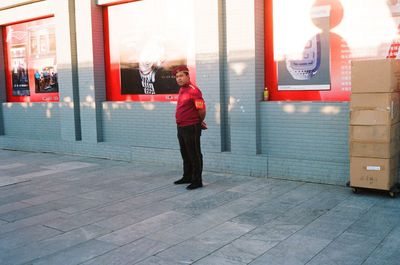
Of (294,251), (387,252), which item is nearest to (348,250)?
→ (387,252)

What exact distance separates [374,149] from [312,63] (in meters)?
2.01

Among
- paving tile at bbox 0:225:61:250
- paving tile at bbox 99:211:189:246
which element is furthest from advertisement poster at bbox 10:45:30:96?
paving tile at bbox 99:211:189:246

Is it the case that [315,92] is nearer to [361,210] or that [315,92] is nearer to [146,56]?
[361,210]

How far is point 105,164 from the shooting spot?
10211 millimetres

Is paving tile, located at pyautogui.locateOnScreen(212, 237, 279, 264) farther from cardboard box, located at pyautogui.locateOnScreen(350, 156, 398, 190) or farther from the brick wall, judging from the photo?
the brick wall

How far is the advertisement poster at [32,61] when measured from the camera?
490 inches

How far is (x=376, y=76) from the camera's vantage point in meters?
6.45

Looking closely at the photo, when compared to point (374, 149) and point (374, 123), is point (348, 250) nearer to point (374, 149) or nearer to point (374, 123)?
point (374, 149)

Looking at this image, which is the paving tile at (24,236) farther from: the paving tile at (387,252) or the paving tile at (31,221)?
the paving tile at (387,252)

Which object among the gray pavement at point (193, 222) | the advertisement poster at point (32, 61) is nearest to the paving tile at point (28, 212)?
the gray pavement at point (193, 222)

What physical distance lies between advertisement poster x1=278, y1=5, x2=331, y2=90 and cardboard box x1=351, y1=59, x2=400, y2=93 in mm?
1164

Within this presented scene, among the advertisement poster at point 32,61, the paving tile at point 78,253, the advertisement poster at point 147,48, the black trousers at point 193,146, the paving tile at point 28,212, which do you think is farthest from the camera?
the advertisement poster at point 32,61

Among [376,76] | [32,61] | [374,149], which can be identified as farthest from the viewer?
[32,61]

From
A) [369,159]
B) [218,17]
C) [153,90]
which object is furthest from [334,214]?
[153,90]
